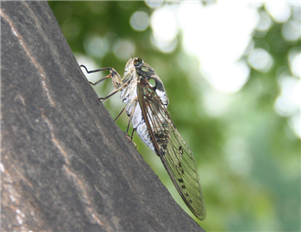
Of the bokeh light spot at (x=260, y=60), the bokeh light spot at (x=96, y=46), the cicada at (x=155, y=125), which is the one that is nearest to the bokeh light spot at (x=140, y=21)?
the bokeh light spot at (x=96, y=46)

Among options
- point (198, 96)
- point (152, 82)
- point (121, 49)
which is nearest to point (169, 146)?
point (152, 82)

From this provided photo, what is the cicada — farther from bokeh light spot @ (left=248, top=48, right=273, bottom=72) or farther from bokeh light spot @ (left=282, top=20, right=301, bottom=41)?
bokeh light spot @ (left=282, top=20, right=301, bottom=41)

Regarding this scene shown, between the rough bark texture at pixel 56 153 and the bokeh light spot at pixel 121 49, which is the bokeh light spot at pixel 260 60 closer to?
the bokeh light spot at pixel 121 49

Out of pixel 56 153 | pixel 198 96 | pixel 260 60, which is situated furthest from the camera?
pixel 198 96

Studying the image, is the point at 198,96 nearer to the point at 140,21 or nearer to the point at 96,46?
the point at 140,21

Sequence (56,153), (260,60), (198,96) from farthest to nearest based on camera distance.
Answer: (198,96)
(260,60)
(56,153)

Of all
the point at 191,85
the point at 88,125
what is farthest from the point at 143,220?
the point at 191,85
